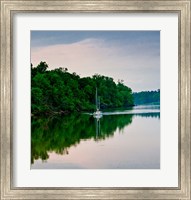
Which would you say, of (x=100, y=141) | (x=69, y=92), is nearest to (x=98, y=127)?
(x=100, y=141)

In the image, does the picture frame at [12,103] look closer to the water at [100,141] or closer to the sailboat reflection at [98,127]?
the water at [100,141]

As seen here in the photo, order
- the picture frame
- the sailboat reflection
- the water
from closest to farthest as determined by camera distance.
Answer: the picture frame → the water → the sailboat reflection

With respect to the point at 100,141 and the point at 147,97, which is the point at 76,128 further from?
the point at 147,97

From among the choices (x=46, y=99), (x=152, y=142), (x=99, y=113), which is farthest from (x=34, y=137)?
(x=152, y=142)

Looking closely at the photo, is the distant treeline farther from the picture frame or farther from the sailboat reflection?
the sailboat reflection

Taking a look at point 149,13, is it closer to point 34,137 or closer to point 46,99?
point 46,99

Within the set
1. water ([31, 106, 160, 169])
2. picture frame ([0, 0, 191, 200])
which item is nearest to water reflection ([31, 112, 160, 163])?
water ([31, 106, 160, 169])

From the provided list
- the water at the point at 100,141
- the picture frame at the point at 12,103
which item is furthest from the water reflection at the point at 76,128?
the picture frame at the point at 12,103
